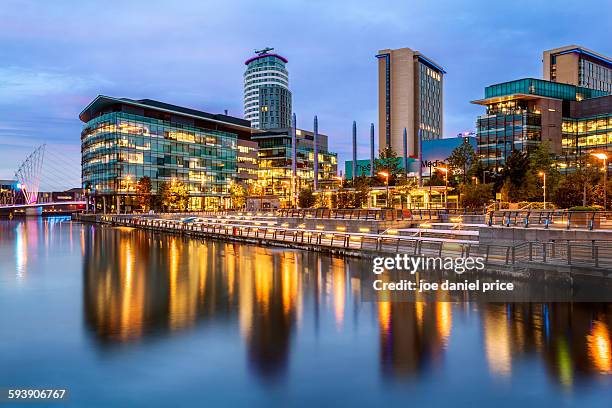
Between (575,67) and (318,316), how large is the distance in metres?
197

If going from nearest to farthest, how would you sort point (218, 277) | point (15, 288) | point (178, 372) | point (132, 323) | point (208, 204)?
1. point (178, 372)
2. point (132, 323)
3. point (15, 288)
4. point (218, 277)
5. point (208, 204)

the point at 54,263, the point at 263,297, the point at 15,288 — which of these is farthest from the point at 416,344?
the point at 54,263

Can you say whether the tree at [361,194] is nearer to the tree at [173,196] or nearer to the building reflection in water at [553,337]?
the tree at [173,196]

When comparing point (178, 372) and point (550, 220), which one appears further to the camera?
point (550, 220)

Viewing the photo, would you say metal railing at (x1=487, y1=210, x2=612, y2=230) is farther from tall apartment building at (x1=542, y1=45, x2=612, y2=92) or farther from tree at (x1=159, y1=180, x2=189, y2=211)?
tall apartment building at (x1=542, y1=45, x2=612, y2=92)

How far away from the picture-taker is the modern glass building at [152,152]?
117000 mm

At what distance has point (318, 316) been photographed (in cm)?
1778

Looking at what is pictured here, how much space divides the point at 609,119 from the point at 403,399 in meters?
134

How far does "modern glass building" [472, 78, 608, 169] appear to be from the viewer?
11794 cm

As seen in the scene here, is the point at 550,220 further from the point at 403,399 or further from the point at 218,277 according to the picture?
the point at 403,399

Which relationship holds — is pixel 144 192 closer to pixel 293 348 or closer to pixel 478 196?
pixel 478 196

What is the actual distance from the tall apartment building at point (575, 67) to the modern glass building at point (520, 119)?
2325 inches

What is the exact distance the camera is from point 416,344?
1384 cm

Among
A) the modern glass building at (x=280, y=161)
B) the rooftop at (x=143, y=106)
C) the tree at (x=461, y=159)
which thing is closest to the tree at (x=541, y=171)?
the tree at (x=461, y=159)
